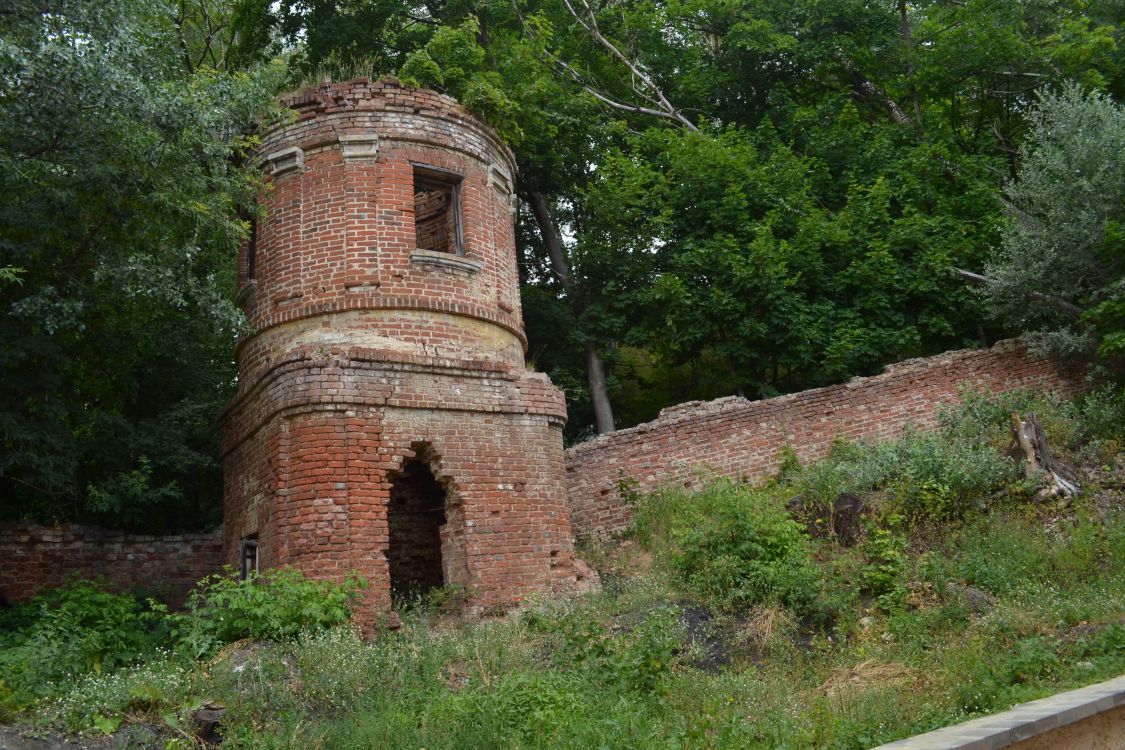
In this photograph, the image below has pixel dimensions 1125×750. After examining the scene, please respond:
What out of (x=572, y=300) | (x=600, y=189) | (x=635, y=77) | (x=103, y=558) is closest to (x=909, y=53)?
(x=635, y=77)

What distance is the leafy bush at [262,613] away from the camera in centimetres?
903

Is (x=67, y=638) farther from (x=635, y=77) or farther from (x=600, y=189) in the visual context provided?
(x=635, y=77)

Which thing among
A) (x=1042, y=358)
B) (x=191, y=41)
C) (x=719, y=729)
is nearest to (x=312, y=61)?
(x=191, y=41)

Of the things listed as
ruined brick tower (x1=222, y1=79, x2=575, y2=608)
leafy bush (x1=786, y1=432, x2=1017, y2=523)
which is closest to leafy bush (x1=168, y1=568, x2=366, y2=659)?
ruined brick tower (x1=222, y1=79, x2=575, y2=608)

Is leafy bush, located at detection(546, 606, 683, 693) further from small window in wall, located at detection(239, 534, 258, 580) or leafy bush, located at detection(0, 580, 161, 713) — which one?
leafy bush, located at detection(0, 580, 161, 713)

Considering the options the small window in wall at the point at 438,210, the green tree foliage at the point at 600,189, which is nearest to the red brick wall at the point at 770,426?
the green tree foliage at the point at 600,189

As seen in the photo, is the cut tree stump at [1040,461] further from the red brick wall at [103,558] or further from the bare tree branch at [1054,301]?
the red brick wall at [103,558]

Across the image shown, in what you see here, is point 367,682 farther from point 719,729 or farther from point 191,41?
point 191,41

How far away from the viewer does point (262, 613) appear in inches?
359

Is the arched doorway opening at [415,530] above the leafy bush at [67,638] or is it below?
above

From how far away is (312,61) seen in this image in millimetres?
20375

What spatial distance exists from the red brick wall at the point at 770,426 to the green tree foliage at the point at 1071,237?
0.80 meters

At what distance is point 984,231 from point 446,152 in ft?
35.5

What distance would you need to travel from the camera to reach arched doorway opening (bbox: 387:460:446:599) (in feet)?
42.4
